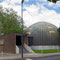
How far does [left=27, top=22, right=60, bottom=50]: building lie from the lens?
7637cm

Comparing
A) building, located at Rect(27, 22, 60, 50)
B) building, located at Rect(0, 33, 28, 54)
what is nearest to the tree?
building, located at Rect(27, 22, 60, 50)

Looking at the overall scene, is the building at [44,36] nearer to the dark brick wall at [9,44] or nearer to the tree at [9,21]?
the tree at [9,21]

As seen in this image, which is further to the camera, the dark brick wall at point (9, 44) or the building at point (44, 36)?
the building at point (44, 36)

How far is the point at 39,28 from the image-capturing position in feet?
281

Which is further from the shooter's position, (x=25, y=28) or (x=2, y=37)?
(x=25, y=28)

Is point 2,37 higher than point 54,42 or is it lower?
higher

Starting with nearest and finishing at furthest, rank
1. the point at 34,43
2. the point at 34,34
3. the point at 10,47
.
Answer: the point at 10,47 < the point at 34,43 < the point at 34,34

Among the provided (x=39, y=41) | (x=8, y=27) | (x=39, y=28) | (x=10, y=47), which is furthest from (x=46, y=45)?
(x=10, y=47)

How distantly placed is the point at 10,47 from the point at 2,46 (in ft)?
6.54

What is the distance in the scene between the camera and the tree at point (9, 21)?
76312mm

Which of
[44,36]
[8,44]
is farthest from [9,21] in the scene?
[8,44]

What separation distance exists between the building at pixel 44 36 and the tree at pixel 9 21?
685 cm

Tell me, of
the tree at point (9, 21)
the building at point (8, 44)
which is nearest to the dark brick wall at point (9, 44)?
the building at point (8, 44)

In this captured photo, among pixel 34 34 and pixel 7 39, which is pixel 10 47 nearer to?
pixel 7 39
